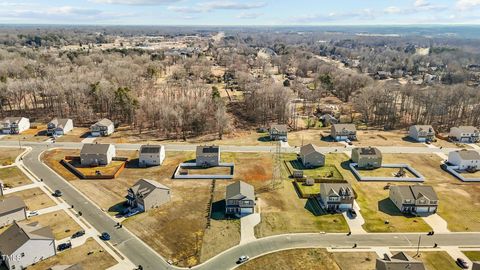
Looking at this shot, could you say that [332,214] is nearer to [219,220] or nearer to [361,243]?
[361,243]

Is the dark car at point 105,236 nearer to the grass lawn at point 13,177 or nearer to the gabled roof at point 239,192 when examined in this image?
the gabled roof at point 239,192

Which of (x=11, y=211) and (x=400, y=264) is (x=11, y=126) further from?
(x=400, y=264)

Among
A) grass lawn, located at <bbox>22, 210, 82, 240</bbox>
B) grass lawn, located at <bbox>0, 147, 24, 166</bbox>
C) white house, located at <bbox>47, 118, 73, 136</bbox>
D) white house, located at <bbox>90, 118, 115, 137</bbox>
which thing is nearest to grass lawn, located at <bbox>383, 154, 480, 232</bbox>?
grass lawn, located at <bbox>22, 210, 82, 240</bbox>

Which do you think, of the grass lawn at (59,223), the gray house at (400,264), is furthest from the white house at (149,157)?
the gray house at (400,264)

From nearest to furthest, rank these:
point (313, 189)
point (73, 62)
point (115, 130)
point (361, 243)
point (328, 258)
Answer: point (328, 258) → point (361, 243) → point (313, 189) → point (115, 130) → point (73, 62)

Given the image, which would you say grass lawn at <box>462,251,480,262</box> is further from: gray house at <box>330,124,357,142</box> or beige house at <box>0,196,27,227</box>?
beige house at <box>0,196,27,227</box>

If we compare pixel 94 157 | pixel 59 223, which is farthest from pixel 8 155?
pixel 59 223

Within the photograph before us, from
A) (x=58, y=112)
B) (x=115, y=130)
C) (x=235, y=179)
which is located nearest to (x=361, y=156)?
(x=235, y=179)
